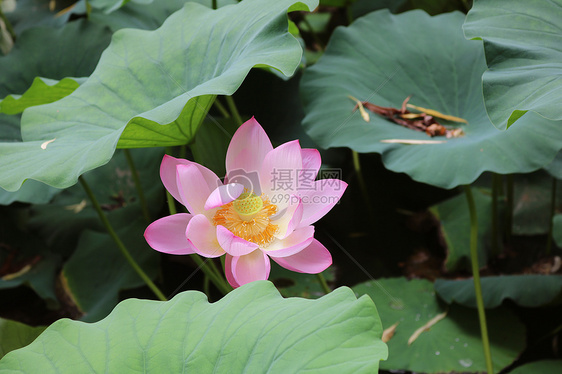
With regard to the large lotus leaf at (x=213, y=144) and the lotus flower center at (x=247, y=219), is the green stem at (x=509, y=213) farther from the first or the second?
the lotus flower center at (x=247, y=219)

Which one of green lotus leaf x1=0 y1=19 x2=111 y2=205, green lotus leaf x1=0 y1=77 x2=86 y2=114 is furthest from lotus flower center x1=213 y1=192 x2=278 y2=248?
green lotus leaf x1=0 y1=19 x2=111 y2=205

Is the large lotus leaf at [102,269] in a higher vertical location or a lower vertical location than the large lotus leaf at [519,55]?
lower

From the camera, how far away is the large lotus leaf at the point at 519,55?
0.72 meters

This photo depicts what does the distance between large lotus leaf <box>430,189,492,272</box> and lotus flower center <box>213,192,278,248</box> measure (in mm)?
751

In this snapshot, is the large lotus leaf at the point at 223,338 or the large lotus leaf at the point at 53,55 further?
the large lotus leaf at the point at 53,55

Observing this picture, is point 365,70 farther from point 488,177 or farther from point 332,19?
point 332,19

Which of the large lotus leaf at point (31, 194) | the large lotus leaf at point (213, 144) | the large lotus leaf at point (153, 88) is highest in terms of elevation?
the large lotus leaf at point (153, 88)

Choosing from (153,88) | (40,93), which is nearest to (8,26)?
(40,93)

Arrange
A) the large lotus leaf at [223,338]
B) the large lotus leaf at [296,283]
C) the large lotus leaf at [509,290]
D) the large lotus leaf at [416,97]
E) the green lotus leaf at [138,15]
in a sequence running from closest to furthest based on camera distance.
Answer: the large lotus leaf at [223,338] < the large lotus leaf at [416,97] < the large lotus leaf at [509,290] < the large lotus leaf at [296,283] < the green lotus leaf at [138,15]

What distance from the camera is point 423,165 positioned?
919 mm

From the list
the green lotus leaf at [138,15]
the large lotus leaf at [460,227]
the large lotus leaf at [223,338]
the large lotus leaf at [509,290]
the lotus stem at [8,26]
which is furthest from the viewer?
the lotus stem at [8,26]

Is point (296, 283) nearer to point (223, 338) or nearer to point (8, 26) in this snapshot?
point (223, 338)

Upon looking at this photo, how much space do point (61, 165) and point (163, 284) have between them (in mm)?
660

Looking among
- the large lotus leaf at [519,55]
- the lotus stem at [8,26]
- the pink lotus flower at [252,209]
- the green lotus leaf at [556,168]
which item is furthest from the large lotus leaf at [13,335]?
the lotus stem at [8,26]
